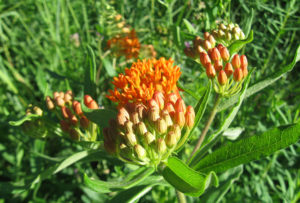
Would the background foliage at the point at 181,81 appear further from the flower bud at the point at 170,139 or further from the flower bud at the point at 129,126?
the flower bud at the point at 170,139

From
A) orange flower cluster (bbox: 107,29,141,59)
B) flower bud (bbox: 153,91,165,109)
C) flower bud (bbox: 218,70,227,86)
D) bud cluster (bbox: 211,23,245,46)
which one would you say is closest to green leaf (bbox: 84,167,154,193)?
flower bud (bbox: 153,91,165,109)

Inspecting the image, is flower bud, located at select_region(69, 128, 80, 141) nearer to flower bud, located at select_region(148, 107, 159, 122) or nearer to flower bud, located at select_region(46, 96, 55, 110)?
flower bud, located at select_region(46, 96, 55, 110)

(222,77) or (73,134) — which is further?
(73,134)

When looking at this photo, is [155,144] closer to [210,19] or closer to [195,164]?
[195,164]

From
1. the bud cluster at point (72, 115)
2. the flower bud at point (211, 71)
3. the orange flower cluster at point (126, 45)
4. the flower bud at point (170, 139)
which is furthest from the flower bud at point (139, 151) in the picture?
the orange flower cluster at point (126, 45)

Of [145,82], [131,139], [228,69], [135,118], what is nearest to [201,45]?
[228,69]

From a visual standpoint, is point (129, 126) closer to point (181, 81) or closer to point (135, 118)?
point (135, 118)
